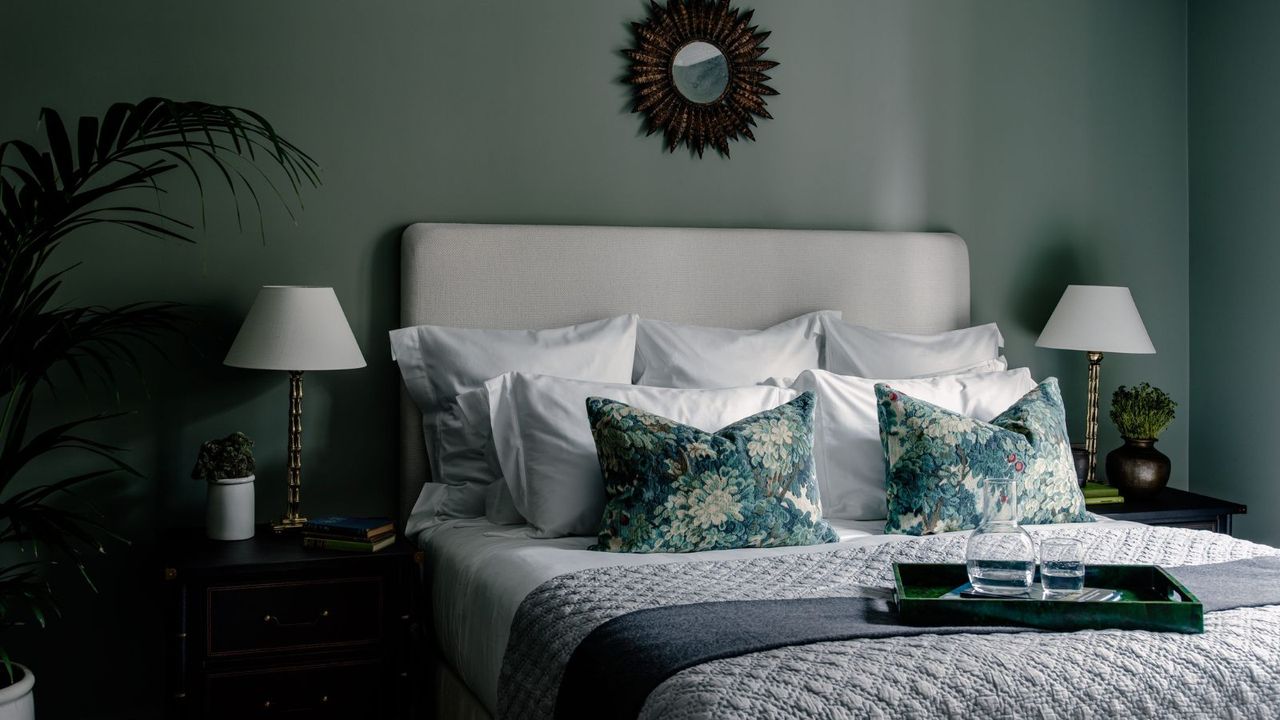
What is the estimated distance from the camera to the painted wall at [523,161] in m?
2.99

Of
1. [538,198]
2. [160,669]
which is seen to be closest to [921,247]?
[538,198]

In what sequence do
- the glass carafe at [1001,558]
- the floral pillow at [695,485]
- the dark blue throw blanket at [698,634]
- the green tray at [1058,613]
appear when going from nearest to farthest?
1. the dark blue throw blanket at [698,634]
2. the green tray at [1058,613]
3. the glass carafe at [1001,558]
4. the floral pillow at [695,485]

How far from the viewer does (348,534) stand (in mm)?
2721

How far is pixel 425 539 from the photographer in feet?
9.62

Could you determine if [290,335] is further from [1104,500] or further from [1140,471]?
[1140,471]

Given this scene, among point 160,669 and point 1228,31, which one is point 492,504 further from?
point 1228,31

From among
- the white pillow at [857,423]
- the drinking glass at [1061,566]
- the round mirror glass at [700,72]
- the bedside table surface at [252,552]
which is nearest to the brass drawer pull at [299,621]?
the bedside table surface at [252,552]

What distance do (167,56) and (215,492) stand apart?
117 centimetres

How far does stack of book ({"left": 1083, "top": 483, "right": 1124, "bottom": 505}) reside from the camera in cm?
348

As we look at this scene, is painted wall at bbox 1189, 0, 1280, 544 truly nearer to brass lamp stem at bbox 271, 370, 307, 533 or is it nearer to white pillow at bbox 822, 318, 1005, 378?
white pillow at bbox 822, 318, 1005, 378

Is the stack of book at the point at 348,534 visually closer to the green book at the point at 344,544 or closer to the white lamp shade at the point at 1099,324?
the green book at the point at 344,544

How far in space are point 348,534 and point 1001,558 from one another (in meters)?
1.53

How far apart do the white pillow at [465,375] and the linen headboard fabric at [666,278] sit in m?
0.09

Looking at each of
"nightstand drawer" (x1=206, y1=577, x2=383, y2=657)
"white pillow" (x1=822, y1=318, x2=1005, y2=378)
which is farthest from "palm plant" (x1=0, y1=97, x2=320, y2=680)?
"white pillow" (x1=822, y1=318, x2=1005, y2=378)
